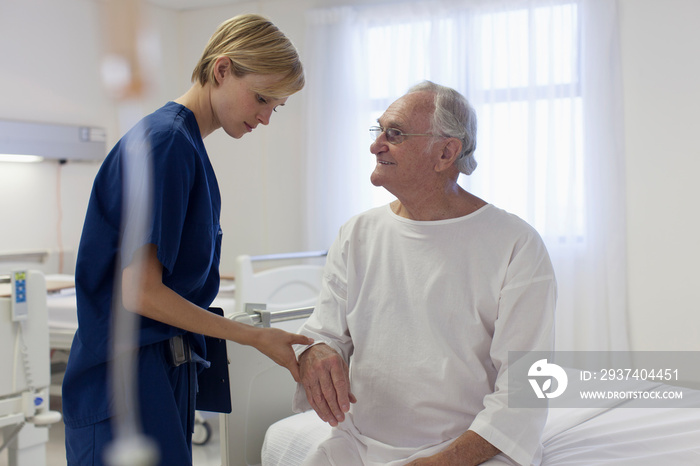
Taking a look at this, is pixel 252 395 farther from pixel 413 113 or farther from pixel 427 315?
pixel 413 113

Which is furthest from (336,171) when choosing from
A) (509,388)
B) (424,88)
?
(509,388)

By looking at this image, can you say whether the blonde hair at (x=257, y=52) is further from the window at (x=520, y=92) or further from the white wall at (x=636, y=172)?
the window at (x=520, y=92)

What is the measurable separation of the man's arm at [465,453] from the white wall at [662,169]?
8.53 ft

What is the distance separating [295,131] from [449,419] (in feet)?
10.6

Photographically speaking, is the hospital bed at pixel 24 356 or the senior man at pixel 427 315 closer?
the senior man at pixel 427 315

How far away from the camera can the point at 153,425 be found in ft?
3.46

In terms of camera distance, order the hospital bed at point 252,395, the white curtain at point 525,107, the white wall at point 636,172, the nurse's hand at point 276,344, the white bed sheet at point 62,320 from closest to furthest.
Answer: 1. the nurse's hand at point 276,344
2. the hospital bed at point 252,395
3. the white wall at point 636,172
4. the white bed sheet at point 62,320
5. the white curtain at point 525,107

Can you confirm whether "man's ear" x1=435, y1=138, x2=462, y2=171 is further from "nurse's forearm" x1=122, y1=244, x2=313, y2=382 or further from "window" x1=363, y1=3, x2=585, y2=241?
"window" x1=363, y1=3, x2=585, y2=241

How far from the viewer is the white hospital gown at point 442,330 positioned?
3.99 ft

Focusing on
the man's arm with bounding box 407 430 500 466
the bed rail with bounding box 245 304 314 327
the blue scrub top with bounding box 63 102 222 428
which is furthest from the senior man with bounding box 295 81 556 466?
the blue scrub top with bounding box 63 102 222 428

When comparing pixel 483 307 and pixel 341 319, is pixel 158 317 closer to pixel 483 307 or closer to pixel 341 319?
pixel 341 319

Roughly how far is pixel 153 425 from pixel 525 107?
307 cm

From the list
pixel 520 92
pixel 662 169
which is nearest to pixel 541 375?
pixel 662 169

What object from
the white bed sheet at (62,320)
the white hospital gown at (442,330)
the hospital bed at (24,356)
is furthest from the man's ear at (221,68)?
the white bed sheet at (62,320)
